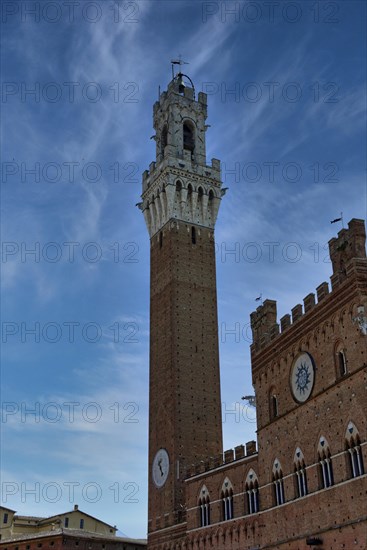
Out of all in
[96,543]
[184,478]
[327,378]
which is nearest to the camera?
[327,378]

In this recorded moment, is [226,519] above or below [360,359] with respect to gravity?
below

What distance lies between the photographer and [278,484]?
29.2 meters

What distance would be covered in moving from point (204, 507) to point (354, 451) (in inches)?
564

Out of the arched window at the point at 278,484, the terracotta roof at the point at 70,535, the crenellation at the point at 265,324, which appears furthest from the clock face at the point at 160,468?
the arched window at the point at 278,484

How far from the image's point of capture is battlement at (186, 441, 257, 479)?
33031 millimetres

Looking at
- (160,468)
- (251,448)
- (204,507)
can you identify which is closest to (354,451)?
(251,448)

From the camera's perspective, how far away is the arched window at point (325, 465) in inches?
995

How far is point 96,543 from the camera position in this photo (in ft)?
172

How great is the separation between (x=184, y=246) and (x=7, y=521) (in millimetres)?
31306

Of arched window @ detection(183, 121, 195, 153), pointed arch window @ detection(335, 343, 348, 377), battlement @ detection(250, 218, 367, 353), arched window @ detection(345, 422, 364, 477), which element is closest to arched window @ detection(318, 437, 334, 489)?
arched window @ detection(345, 422, 364, 477)

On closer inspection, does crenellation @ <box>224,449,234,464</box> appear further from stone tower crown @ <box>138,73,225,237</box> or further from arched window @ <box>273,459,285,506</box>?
stone tower crown @ <box>138,73,225,237</box>

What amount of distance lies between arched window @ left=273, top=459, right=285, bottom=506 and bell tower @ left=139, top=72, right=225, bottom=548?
11.3 meters

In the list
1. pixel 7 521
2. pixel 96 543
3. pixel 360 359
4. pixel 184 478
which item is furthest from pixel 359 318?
pixel 7 521

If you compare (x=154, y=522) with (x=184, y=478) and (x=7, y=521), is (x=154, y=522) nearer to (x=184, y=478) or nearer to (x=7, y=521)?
(x=184, y=478)
